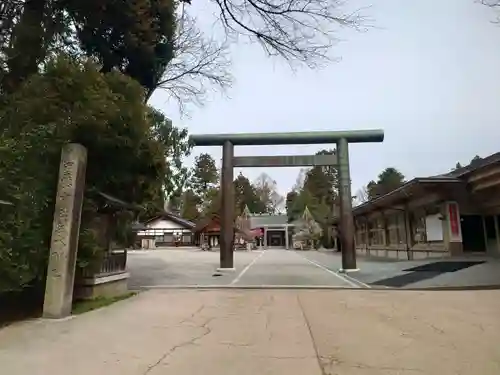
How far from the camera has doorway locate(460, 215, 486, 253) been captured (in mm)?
14477

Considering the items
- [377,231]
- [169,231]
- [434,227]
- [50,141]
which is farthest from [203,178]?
[50,141]

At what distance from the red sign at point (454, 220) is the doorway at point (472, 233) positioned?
43cm

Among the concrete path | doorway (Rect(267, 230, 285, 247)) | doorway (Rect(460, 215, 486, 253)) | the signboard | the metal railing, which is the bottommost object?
the concrete path

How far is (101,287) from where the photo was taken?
7.51m

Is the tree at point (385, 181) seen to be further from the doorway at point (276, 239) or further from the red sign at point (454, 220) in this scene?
the red sign at point (454, 220)

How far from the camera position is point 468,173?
13180 mm

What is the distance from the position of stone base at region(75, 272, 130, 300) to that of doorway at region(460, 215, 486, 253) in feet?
38.6

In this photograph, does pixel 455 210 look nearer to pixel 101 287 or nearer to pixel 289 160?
pixel 289 160

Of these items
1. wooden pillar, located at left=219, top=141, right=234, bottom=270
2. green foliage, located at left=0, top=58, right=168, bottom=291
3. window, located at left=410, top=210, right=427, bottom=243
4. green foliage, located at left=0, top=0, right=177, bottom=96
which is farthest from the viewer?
window, located at left=410, top=210, right=427, bottom=243

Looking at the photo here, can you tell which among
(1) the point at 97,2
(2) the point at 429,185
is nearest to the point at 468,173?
(2) the point at 429,185

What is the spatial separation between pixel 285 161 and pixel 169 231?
36090 millimetres

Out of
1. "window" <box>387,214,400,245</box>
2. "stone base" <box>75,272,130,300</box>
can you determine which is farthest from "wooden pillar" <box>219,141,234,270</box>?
"window" <box>387,214,400,245</box>

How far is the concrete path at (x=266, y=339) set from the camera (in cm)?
340

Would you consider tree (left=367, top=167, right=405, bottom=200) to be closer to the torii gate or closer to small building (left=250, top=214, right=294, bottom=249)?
small building (left=250, top=214, right=294, bottom=249)
